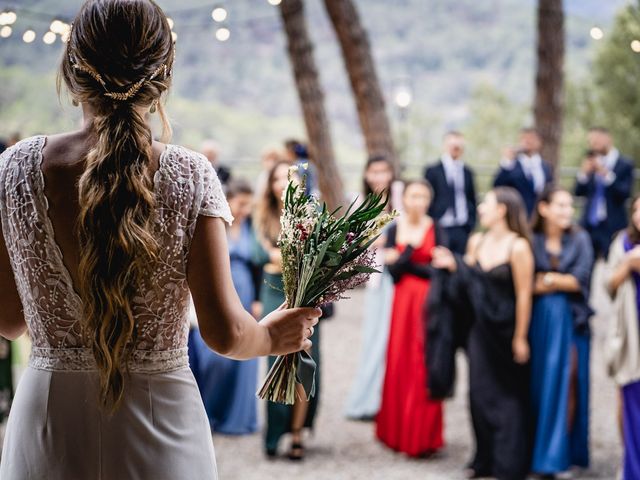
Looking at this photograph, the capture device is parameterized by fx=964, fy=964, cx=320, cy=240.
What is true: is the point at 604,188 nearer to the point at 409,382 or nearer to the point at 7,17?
the point at 409,382

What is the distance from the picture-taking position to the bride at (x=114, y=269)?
1971 mm

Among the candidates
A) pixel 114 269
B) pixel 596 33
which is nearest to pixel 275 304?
pixel 596 33

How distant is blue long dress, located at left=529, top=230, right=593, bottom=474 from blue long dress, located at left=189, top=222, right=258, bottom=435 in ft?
7.30

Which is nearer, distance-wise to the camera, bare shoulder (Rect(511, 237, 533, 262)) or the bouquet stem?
the bouquet stem

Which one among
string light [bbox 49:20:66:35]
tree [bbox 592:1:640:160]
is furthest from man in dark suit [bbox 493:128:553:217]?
tree [bbox 592:1:640:160]

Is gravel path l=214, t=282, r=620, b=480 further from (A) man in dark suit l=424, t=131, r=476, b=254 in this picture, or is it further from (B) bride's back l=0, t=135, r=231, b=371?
(B) bride's back l=0, t=135, r=231, b=371

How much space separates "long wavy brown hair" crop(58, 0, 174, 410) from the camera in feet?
6.43

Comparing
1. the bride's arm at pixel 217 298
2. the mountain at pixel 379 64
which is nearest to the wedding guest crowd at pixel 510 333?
the bride's arm at pixel 217 298

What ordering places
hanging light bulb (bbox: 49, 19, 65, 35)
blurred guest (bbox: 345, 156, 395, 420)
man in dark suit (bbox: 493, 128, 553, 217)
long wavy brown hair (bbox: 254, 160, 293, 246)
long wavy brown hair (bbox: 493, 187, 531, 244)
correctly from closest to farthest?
hanging light bulb (bbox: 49, 19, 65, 35), long wavy brown hair (bbox: 493, 187, 531, 244), long wavy brown hair (bbox: 254, 160, 293, 246), blurred guest (bbox: 345, 156, 395, 420), man in dark suit (bbox: 493, 128, 553, 217)

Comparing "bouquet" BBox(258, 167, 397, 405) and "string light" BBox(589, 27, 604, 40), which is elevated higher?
"string light" BBox(589, 27, 604, 40)

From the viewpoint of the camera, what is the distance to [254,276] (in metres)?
7.34

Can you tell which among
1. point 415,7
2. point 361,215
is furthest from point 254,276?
point 415,7

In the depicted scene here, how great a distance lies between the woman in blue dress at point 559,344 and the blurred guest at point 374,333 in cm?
150

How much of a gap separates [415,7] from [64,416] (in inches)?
1681
